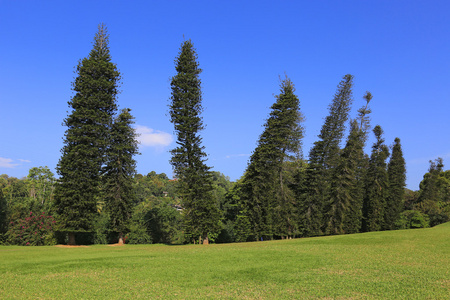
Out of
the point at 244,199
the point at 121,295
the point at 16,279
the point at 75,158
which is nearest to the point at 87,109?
the point at 75,158

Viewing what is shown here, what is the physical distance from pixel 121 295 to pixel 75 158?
2498 centimetres

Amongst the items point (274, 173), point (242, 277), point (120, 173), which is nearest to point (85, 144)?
point (120, 173)

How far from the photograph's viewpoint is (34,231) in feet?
124

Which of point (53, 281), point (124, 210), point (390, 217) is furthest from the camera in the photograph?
point (390, 217)

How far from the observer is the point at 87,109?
110 ft

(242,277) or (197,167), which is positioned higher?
(197,167)

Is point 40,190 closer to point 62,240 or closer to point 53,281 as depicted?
point 62,240

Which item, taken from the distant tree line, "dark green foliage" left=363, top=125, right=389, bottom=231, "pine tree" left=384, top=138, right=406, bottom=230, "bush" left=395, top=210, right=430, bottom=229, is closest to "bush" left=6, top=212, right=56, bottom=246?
the distant tree line

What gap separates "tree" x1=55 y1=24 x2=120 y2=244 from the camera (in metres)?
32.2

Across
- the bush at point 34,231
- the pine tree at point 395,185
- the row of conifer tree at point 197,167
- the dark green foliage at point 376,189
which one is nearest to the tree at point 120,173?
the row of conifer tree at point 197,167

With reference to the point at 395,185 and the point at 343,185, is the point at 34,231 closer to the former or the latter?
the point at 343,185

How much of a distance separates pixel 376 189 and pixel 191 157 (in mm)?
37691

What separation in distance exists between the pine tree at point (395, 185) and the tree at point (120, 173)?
45341 millimetres

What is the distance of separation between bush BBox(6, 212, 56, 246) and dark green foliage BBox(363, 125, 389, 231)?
47685 millimetres
